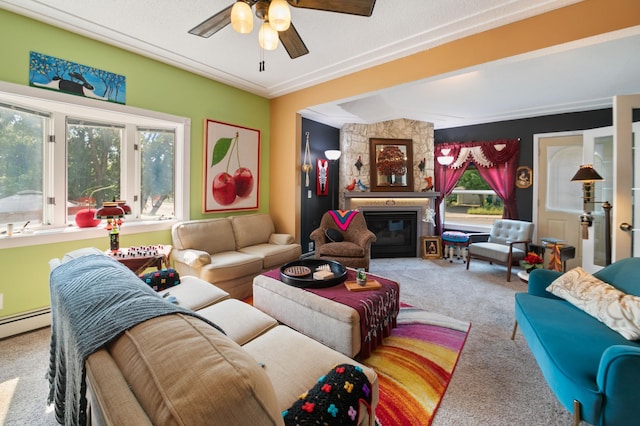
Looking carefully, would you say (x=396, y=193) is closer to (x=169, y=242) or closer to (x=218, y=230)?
(x=218, y=230)

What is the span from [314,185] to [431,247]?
102 inches

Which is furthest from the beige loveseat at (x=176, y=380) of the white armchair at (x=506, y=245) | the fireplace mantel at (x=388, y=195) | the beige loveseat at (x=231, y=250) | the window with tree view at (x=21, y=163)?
the fireplace mantel at (x=388, y=195)

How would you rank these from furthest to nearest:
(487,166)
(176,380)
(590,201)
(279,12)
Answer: (487,166), (590,201), (279,12), (176,380)

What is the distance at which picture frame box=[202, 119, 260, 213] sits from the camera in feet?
12.5

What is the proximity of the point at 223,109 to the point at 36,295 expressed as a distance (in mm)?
2940

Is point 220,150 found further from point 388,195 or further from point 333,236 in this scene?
point 388,195

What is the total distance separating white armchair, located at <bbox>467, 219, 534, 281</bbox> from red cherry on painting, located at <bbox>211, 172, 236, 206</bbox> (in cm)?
395

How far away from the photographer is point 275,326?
176 centimetres

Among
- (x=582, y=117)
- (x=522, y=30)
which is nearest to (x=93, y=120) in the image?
(x=522, y=30)

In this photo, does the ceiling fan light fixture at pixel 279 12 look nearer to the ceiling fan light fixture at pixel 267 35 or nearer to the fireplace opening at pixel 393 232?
the ceiling fan light fixture at pixel 267 35

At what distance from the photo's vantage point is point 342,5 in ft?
5.67

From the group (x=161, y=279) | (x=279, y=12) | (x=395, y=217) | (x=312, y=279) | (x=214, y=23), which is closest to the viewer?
(x=279, y=12)

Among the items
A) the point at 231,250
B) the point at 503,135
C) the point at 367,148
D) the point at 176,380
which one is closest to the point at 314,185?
the point at 367,148

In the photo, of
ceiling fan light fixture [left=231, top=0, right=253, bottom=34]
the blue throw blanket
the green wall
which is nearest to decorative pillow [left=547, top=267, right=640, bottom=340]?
the blue throw blanket
